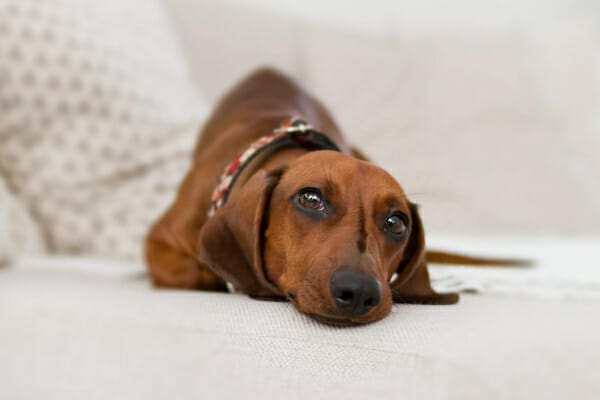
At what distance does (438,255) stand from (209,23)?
1.60 m

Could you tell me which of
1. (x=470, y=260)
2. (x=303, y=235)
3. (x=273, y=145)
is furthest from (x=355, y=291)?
(x=470, y=260)

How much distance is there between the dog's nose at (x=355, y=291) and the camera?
1.04 metres

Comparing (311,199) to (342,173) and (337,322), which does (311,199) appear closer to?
(342,173)

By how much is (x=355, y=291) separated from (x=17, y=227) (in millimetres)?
1351

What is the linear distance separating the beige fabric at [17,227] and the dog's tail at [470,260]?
3.51ft

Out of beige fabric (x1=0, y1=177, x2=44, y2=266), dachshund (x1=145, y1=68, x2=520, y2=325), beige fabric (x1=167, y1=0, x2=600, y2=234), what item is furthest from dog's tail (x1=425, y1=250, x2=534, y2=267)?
beige fabric (x1=0, y1=177, x2=44, y2=266)

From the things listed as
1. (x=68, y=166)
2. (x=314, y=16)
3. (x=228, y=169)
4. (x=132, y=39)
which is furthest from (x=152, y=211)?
(x=314, y=16)

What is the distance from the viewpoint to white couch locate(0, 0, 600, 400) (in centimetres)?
100

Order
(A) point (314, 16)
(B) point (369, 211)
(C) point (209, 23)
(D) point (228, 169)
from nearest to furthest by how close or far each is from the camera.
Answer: (B) point (369, 211) → (D) point (228, 169) → (C) point (209, 23) → (A) point (314, 16)

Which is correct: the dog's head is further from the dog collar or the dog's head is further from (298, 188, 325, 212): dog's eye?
the dog collar

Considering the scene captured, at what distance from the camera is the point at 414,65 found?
9.24ft

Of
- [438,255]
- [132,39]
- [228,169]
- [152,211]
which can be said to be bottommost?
[152,211]

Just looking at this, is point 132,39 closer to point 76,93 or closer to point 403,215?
point 76,93

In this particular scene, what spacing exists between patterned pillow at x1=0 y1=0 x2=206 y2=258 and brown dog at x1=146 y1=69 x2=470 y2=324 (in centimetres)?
62
